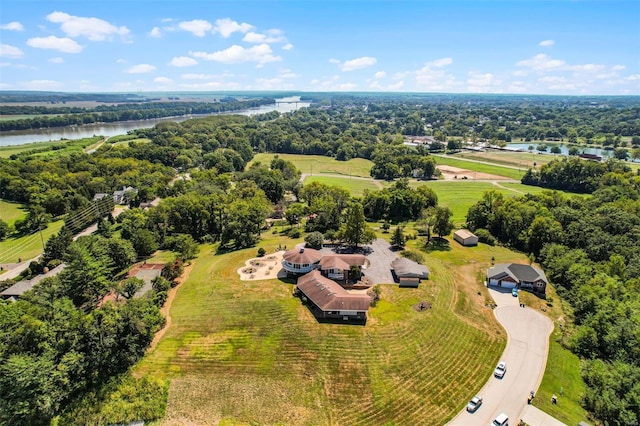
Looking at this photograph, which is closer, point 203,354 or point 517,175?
point 203,354

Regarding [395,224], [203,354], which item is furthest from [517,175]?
[203,354]

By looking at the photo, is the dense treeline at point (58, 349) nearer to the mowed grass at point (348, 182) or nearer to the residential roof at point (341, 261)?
the residential roof at point (341, 261)

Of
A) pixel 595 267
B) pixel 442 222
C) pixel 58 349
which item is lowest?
pixel 595 267

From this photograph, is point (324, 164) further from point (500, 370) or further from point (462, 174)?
point (500, 370)

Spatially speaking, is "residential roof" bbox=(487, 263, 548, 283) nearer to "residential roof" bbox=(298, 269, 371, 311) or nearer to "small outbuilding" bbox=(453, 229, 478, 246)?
"small outbuilding" bbox=(453, 229, 478, 246)

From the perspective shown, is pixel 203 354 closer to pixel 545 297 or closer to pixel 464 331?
pixel 464 331

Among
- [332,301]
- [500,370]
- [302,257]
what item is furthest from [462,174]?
[500,370]
